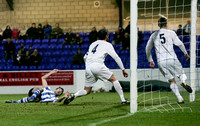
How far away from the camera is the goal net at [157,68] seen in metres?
8.28

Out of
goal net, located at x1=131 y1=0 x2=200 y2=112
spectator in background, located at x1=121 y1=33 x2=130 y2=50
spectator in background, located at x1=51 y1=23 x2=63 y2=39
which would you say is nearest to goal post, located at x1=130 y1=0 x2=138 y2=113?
goal net, located at x1=131 y1=0 x2=200 y2=112

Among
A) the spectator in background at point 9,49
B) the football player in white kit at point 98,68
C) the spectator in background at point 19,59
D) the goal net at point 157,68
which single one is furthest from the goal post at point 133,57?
the spectator in background at point 9,49

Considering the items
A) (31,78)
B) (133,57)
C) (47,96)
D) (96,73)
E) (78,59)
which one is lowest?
(31,78)

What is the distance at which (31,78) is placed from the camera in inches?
683

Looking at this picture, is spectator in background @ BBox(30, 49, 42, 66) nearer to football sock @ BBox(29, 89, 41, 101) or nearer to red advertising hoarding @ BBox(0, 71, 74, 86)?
red advertising hoarding @ BBox(0, 71, 74, 86)

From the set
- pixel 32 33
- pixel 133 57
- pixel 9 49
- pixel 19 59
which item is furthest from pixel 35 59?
pixel 133 57

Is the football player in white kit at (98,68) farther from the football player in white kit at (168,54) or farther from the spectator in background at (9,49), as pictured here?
the spectator in background at (9,49)

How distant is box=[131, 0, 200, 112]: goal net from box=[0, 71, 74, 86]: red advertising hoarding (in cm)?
330

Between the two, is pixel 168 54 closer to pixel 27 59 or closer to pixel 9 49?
pixel 27 59

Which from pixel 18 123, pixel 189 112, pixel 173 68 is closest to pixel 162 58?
pixel 173 68

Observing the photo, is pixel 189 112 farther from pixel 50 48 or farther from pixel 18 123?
pixel 50 48

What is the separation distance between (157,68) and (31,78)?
582 centimetres

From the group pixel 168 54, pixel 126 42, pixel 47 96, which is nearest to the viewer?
pixel 168 54

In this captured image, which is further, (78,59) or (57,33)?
(57,33)
